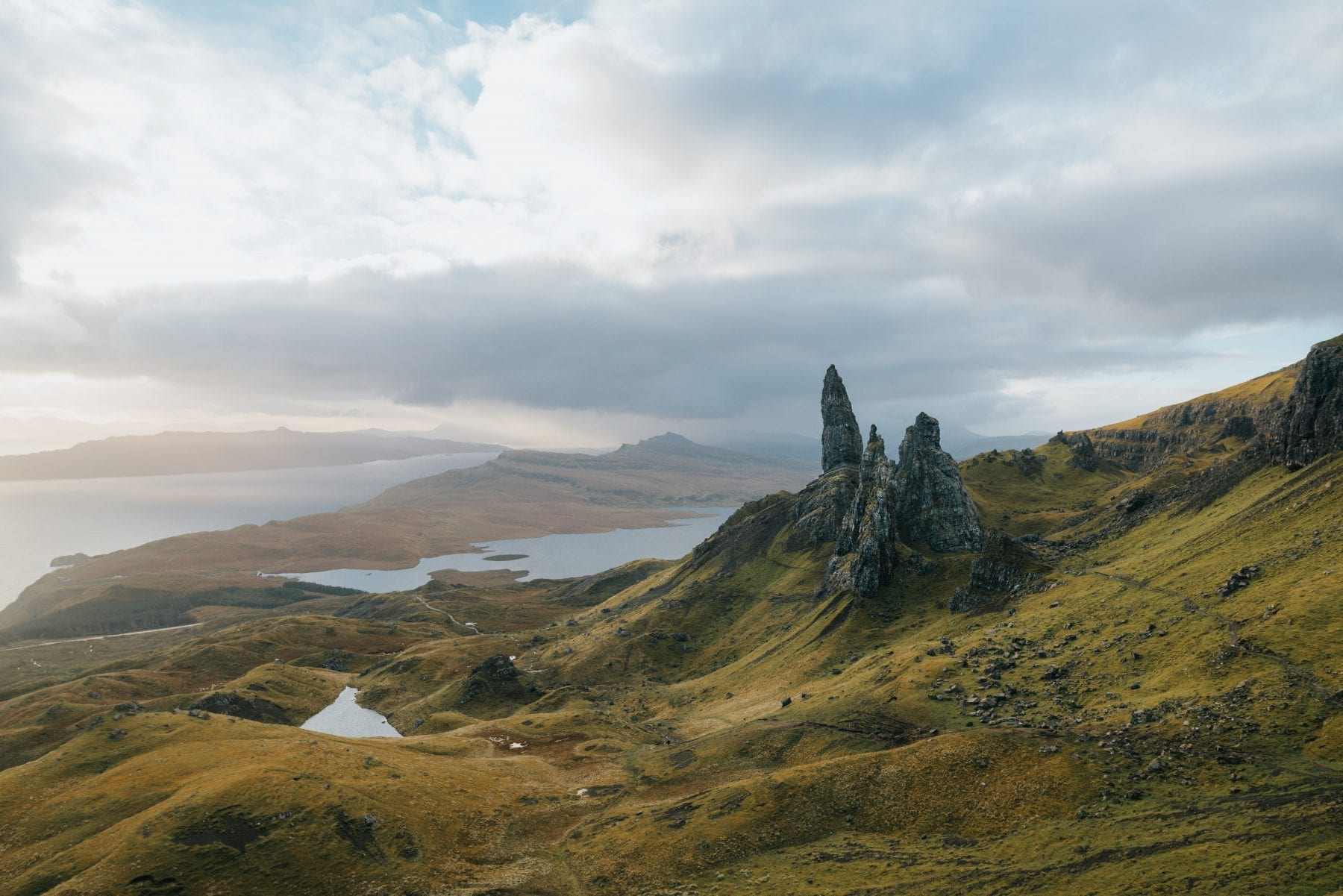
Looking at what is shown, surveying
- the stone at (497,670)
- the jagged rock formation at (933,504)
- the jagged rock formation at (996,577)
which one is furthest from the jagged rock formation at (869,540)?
the stone at (497,670)

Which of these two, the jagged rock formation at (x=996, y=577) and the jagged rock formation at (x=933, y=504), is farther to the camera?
the jagged rock formation at (x=933, y=504)

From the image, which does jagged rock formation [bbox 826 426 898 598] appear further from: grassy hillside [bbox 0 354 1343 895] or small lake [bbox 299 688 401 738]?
small lake [bbox 299 688 401 738]

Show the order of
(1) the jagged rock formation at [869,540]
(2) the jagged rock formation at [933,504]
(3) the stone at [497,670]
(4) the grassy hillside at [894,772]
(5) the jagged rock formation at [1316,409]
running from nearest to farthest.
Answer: (4) the grassy hillside at [894,772]
(5) the jagged rock formation at [1316,409]
(1) the jagged rock formation at [869,540]
(3) the stone at [497,670]
(2) the jagged rock formation at [933,504]

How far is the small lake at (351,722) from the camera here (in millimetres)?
144750

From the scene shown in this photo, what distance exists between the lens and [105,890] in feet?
196

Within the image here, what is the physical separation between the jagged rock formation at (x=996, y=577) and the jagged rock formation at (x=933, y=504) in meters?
34.5

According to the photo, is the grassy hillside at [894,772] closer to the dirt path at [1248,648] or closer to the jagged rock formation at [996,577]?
the dirt path at [1248,648]

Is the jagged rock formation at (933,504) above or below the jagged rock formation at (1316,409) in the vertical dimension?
below

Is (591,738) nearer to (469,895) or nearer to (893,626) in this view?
(469,895)

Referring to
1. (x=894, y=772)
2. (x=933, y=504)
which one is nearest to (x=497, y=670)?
(x=894, y=772)

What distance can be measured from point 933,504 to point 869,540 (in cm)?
3008

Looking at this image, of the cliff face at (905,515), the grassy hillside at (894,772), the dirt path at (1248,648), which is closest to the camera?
the grassy hillside at (894,772)

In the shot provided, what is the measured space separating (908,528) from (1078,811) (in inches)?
4587

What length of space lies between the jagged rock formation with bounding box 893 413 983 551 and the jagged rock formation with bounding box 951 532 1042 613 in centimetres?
3454
